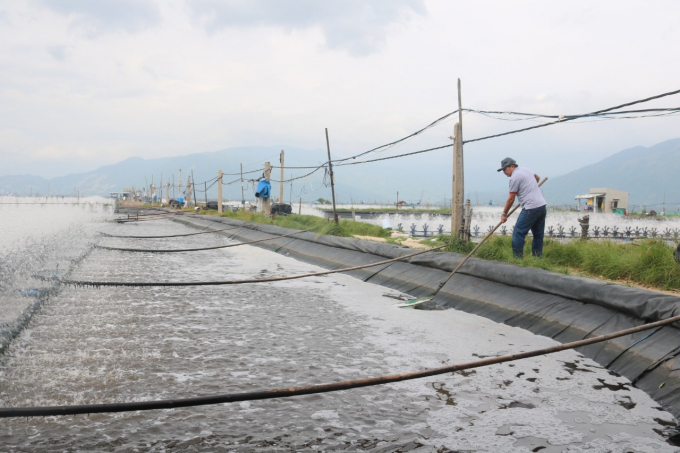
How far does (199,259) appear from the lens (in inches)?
591

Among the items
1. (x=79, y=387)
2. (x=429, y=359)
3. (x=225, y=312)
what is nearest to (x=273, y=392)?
(x=79, y=387)

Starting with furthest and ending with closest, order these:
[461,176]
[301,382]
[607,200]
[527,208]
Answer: [607,200] < [461,176] < [527,208] < [301,382]

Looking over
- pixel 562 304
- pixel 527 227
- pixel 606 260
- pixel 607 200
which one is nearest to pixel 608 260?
pixel 606 260

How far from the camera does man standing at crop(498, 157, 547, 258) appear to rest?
8609mm

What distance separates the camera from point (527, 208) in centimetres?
866

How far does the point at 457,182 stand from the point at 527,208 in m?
2.91

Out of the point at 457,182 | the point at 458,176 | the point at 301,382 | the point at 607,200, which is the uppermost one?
the point at 458,176

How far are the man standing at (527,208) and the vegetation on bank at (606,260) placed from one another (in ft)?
0.87

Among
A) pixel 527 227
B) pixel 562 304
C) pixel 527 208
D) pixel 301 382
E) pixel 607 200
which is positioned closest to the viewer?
pixel 301 382

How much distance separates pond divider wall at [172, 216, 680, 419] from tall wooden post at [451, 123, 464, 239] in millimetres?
1119

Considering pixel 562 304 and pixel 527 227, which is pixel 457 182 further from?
pixel 562 304

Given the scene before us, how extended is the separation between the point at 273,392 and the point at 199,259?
12.4 m

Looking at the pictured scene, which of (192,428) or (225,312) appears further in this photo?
(225,312)

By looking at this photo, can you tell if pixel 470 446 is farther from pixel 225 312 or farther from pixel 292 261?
pixel 292 261
